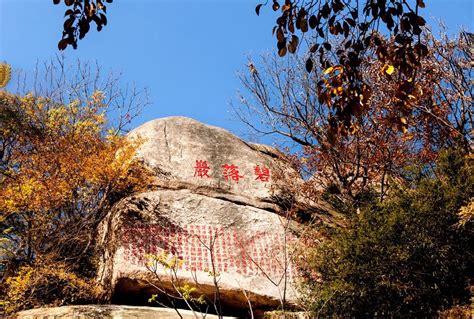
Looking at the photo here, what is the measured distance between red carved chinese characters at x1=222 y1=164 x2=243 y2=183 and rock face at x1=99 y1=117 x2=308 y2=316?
0.03m

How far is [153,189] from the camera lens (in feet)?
34.6

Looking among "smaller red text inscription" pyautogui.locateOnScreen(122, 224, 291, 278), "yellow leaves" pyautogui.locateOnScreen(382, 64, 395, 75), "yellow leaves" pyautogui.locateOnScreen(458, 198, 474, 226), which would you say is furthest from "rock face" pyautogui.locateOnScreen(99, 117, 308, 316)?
"yellow leaves" pyautogui.locateOnScreen(382, 64, 395, 75)

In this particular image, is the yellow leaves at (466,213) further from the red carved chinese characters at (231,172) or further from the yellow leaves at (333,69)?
the red carved chinese characters at (231,172)

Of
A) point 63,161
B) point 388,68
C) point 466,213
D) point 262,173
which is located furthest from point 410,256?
point 63,161

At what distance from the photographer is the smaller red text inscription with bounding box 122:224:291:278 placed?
8.97m

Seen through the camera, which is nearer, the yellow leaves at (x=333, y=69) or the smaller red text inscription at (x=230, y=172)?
the yellow leaves at (x=333, y=69)

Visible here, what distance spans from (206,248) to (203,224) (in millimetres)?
583

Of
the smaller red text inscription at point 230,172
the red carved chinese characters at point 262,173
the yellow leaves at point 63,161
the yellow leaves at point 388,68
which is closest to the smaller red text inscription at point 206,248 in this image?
the yellow leaves at point 63,161

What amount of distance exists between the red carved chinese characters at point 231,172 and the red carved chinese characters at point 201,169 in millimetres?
453

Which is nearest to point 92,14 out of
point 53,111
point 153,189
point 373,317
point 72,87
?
point 373,317

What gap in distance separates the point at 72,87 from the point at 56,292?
6120 mm

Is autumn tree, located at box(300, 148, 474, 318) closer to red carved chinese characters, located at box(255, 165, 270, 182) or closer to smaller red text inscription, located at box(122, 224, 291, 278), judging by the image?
smaller red text inscription, located at box(122, 224, 291, 278)

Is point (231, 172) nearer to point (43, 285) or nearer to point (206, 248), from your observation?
point (206, 248)

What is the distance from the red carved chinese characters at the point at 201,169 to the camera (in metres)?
11.2
